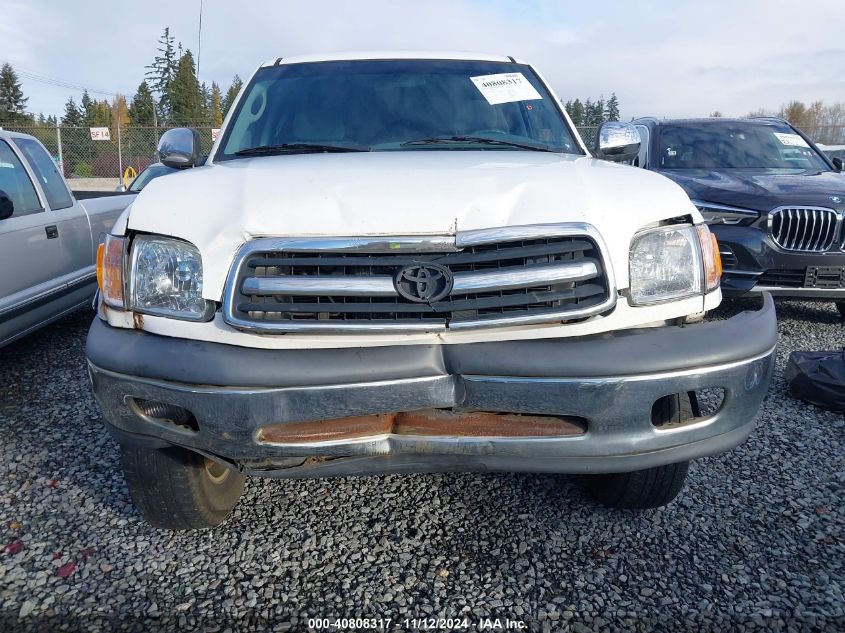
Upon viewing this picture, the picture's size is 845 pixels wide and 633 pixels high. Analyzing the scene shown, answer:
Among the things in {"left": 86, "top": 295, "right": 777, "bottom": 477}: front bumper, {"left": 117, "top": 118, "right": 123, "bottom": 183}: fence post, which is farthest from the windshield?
{"left": 117, "top": 118, "right": 123, "bottom": 183}: fence post

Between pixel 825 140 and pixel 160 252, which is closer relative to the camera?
pixel 160 252

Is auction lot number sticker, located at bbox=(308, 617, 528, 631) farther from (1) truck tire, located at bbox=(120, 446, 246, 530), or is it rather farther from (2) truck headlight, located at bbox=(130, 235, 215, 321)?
(2) truck headlight, located at bbox=(130, 235, 215, 321)

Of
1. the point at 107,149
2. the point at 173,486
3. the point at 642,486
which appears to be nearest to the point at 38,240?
the point at 173,486

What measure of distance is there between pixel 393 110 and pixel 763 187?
11.4 ft

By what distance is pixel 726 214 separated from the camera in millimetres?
5043

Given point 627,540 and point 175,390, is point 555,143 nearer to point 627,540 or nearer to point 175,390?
point 627,540

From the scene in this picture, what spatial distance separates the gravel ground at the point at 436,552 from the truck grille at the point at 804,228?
2220 millimetres

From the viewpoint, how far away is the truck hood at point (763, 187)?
16.2 ft

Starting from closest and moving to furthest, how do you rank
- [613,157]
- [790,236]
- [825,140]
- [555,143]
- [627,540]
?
1. [627,540]
2. [555,143]
3. [613,157]
4. [790,236]
5. [825,140]

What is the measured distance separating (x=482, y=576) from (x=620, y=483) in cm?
65

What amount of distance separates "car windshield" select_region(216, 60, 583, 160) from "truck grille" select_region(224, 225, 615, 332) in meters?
1.13

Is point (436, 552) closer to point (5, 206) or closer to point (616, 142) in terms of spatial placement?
point (616, 142)

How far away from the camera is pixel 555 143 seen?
124 inches

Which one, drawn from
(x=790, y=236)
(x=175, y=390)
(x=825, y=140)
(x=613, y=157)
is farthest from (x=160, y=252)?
(x=825, y=140)
